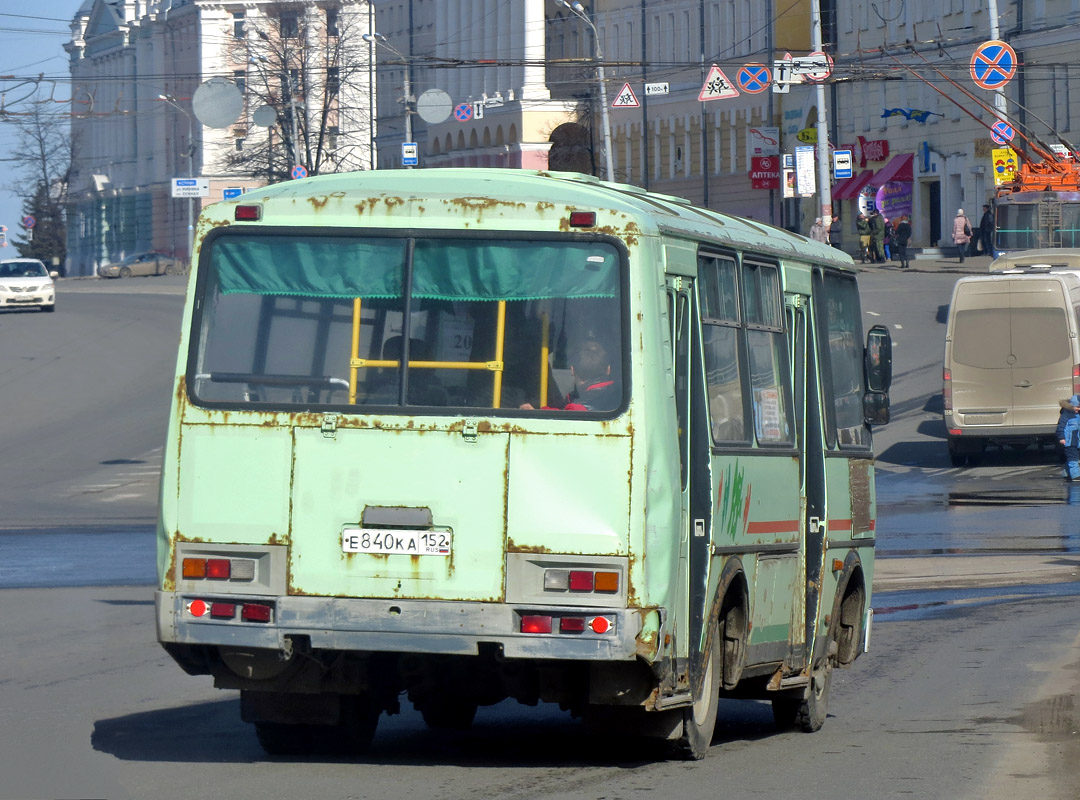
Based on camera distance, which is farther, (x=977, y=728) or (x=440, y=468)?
(x=977, y=728)

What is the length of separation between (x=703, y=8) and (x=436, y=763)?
79.3 metres

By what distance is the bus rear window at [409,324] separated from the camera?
26.8 ft

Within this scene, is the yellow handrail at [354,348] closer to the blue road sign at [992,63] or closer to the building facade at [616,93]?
the blue road sign at [992,63]

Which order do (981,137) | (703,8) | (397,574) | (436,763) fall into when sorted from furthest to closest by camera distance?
1. (703,8)
2. (981,137)
3. (436,763)
4. (397,574)

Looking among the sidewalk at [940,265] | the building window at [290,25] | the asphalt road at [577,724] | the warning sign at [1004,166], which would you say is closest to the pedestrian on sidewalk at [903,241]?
the sidewalk at [940,265]

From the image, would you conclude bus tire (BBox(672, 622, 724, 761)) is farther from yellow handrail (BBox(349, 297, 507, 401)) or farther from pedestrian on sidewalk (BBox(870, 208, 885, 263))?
pedestrian on sidewalk (BBox(870, 208, 885, 263))

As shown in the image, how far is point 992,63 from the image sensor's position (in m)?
44.8

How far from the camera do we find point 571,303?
8195mm

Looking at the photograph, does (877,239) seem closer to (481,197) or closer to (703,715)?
(703,715)

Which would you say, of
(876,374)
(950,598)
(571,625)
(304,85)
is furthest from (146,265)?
(571,625)

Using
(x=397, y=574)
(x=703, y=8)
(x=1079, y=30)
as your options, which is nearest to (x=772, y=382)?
(x=397, y=574)

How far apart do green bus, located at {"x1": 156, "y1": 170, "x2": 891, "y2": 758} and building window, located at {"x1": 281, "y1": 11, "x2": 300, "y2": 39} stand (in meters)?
82.6

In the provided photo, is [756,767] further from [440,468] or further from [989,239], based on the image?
[989,239]

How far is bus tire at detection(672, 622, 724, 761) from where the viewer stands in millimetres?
8656
